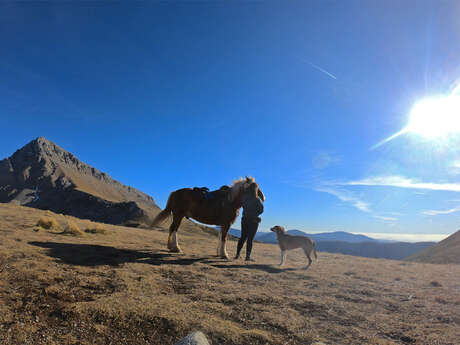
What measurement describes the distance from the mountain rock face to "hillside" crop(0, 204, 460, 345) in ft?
188

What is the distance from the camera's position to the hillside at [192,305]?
9.27ft

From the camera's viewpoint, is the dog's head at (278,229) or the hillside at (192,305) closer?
the hillside at (192,305)

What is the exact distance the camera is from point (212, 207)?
8.44 metres

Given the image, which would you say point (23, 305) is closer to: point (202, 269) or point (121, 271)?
point (121, 271)

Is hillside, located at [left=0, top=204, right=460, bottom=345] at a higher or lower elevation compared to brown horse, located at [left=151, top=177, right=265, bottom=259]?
lower

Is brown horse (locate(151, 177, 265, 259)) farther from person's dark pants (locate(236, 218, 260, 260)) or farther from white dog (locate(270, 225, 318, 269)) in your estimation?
white dog (locate(270, 225, 318, 269))

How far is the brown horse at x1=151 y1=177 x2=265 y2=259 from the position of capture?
841cm

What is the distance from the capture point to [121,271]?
16.4 feet

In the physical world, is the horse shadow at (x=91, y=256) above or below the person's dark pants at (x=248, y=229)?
below

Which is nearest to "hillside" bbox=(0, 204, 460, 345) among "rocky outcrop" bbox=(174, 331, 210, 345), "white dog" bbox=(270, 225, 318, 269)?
"rocky outcrop" bbox=(174, 331, 210, 345)

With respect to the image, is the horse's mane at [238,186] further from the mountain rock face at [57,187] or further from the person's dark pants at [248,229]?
the mountain rock face at [57,187]

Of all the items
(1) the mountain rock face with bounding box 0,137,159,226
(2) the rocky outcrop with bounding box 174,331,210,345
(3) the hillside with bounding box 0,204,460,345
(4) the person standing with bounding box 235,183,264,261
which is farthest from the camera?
(1) the mountain rock face with bounding box 0,137,159,226

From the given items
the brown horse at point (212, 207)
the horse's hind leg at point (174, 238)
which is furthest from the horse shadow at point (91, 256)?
the brown horse at point (212, 207)

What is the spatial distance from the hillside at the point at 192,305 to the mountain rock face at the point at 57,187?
5737 cm
